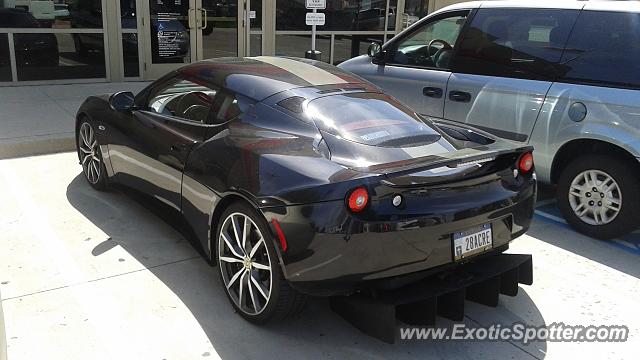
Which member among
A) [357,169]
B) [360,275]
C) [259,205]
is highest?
[357,169]

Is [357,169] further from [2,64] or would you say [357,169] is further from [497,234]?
[2,64]

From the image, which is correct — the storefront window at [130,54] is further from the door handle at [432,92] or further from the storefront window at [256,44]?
the door handle at [432,92]

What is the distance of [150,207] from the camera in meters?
4.43

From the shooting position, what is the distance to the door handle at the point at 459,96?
5.61 m

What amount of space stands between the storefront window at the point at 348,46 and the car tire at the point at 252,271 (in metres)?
9.92

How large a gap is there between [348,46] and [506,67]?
8014 mm

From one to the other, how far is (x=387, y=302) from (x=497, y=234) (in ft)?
2.69

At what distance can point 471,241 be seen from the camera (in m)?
3.19

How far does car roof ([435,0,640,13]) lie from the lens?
4719 millimetres

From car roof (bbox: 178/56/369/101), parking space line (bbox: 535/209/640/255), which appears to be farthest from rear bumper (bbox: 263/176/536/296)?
parking space line (bbox: 535/209/640/255)

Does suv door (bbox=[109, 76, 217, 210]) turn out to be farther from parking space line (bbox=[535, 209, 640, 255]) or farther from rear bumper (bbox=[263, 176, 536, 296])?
parking space line (bbox=[535, 209, 640, 255])

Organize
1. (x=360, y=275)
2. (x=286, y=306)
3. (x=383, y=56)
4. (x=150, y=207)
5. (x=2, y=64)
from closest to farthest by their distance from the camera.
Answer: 1. (x=360, y=275)
2. (x=286, y=306)
3. (x=150, y=207)
4. (x=383, y=56)
5. (x=2, y=64)

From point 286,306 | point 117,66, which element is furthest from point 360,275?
point 117,66

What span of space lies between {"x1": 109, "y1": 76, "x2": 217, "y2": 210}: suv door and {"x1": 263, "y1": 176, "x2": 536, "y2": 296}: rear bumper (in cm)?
115
